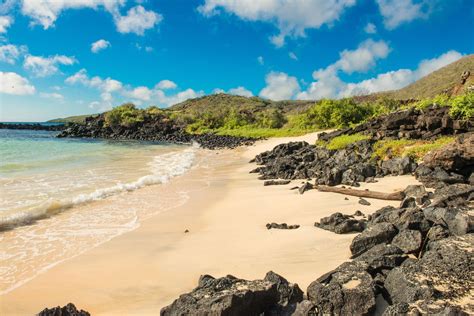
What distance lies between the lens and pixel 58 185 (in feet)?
52.6

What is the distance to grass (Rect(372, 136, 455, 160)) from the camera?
49.2ft

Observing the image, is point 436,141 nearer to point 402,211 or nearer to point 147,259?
point 402,211

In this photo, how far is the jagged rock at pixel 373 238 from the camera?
590cm

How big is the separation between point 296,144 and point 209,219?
17934 millimetres

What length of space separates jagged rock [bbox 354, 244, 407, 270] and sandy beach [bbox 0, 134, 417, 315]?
998 mm

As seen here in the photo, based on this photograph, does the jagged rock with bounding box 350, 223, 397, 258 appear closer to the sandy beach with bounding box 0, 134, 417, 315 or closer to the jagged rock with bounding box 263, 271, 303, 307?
the sandy beach with bounding box 0, 134, 417, 315

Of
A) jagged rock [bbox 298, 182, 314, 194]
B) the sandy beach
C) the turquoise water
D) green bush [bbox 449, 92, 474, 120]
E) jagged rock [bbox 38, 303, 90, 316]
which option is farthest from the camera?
green bush [bbox 449, 92, 474, 120]

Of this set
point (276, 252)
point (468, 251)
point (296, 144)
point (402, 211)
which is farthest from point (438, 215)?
point (296, 144)

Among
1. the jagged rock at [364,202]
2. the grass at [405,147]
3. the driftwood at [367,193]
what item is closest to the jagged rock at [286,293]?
the jagged rock at [364,202]

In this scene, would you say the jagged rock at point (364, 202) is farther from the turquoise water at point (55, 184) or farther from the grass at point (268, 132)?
the grass at point (268, 132)

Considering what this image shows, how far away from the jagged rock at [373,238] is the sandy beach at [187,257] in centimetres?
30

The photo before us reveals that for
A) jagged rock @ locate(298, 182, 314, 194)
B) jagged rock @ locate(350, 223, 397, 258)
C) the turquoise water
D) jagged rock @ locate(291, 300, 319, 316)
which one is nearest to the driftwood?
jagged rock @ locate(298, 182, 314, 194)

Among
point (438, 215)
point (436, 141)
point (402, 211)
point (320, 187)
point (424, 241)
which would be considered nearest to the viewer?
point (424, 241)

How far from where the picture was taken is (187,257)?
714cm
